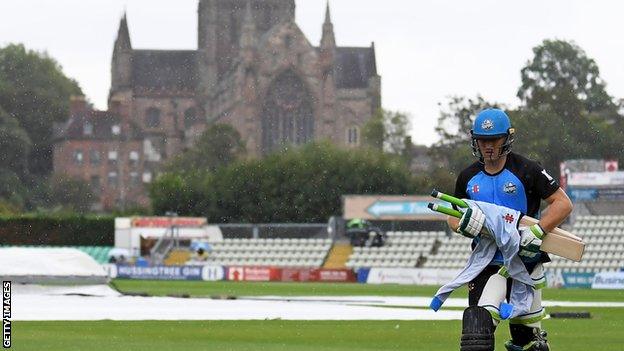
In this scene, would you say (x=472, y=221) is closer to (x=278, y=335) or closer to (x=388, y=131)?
(x=278, y=335)

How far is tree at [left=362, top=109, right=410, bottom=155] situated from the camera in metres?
193

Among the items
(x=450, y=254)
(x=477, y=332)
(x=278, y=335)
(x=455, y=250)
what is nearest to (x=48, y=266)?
(x=278, y=335)

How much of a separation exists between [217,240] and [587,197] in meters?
21.4

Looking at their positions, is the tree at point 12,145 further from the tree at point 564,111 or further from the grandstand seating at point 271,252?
the grandstand seating at point 271,252

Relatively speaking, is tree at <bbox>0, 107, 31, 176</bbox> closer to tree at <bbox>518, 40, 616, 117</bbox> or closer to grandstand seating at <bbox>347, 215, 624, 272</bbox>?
tree at <bbox>518, 40, 616, 117</bbox>

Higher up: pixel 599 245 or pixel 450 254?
pixel 599 245

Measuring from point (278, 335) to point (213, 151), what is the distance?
161 meters

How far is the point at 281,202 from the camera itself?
425 ft

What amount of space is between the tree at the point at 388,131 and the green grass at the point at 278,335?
163 m

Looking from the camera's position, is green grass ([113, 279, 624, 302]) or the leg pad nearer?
the leg pad

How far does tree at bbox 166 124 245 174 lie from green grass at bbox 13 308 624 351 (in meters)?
148

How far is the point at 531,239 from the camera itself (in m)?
13.2
